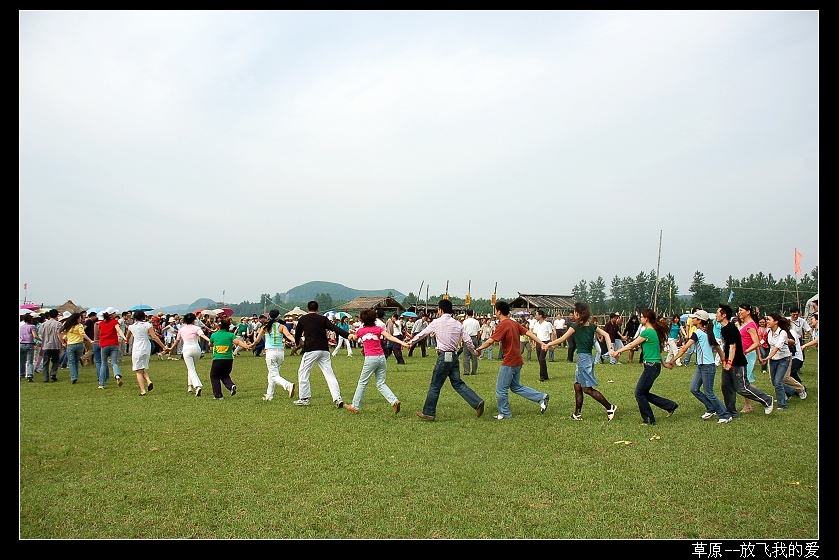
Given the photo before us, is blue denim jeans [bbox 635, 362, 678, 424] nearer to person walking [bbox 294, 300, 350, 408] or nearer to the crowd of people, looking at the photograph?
the crowd of people

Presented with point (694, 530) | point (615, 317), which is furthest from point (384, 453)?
point (615, 317)

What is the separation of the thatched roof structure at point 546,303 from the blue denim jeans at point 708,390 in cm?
3570

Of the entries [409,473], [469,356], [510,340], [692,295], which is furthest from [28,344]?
[692,295]

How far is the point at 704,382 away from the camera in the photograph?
9.48m

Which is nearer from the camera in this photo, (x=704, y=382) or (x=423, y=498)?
(x=423, y=498)

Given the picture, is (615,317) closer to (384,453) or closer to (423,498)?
(384,453)

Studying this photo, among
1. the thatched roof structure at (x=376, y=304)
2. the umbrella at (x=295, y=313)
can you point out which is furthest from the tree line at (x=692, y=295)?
the umbrella at (x=295, y=313)

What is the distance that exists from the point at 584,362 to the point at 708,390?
1.95m

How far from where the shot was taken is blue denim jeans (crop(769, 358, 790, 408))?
35.2 ft

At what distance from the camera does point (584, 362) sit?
9773 mm

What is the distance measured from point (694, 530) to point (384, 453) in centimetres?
369

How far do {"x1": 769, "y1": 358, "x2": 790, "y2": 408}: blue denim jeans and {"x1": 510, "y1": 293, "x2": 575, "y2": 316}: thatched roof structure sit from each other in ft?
112

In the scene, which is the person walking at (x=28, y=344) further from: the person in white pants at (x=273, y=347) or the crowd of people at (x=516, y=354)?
the person in white pants at (x=273, y=347)

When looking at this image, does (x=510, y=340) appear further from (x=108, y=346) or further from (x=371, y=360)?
(x=108, y=346)
